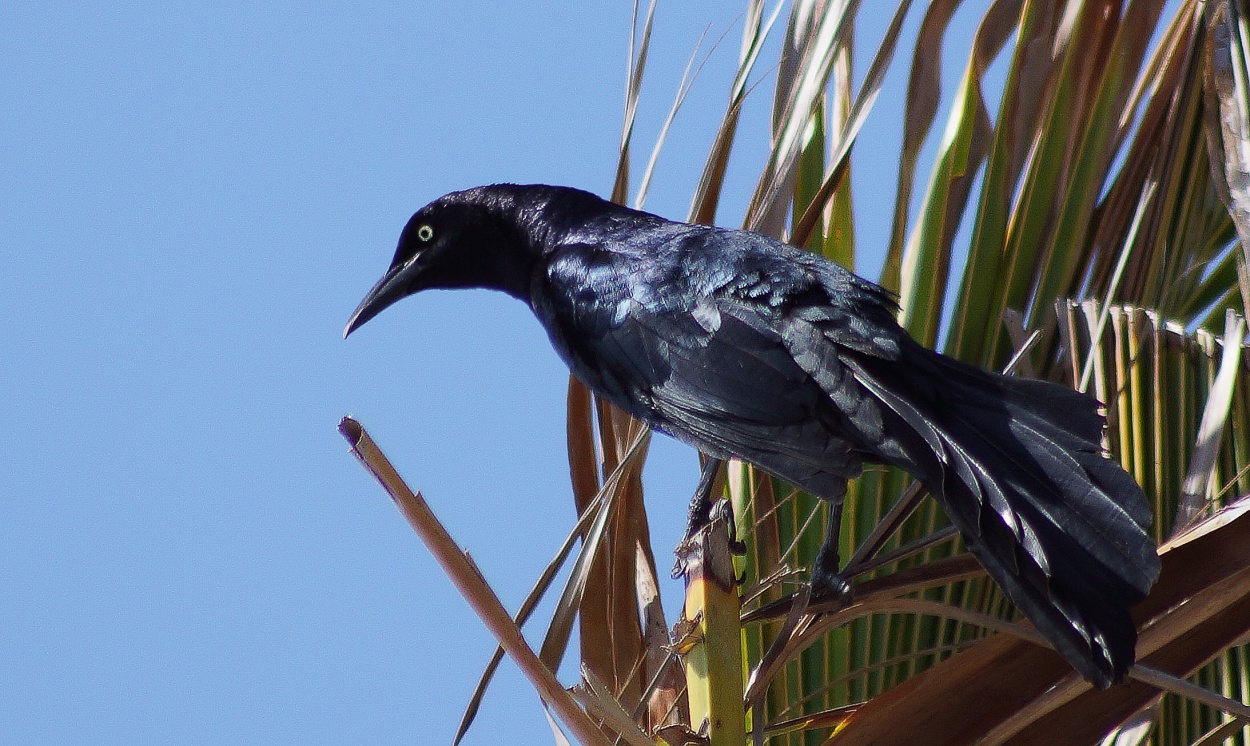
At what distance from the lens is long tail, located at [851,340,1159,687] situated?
2223 mm

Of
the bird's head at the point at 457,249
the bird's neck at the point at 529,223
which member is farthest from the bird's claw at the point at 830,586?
the bird's head at the point at 457,249

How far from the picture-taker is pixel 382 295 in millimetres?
4480

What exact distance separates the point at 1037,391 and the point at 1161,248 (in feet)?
2.73

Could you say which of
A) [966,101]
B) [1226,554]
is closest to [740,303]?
[966,101]

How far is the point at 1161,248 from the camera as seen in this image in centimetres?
330

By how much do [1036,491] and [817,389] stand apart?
68 centimetres

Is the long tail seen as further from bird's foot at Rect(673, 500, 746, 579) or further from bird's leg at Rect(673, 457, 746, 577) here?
bird's leg at Rect(673, 457, 746, 577)

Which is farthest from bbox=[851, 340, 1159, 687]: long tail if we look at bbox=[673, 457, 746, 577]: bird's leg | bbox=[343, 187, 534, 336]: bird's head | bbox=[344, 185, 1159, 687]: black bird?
bbox=[343, 187, 534, 336]: bird's head

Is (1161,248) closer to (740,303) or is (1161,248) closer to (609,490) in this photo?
(740,303)

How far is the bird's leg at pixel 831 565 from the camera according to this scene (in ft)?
8.77

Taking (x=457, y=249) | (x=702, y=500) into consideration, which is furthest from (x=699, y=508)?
(x=457, y=249)

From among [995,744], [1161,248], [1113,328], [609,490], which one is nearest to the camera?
[995,744]

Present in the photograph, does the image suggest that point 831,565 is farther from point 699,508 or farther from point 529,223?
point 529,223

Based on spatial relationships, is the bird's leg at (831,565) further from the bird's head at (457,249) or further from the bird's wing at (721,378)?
the bird's head at (457,249)
